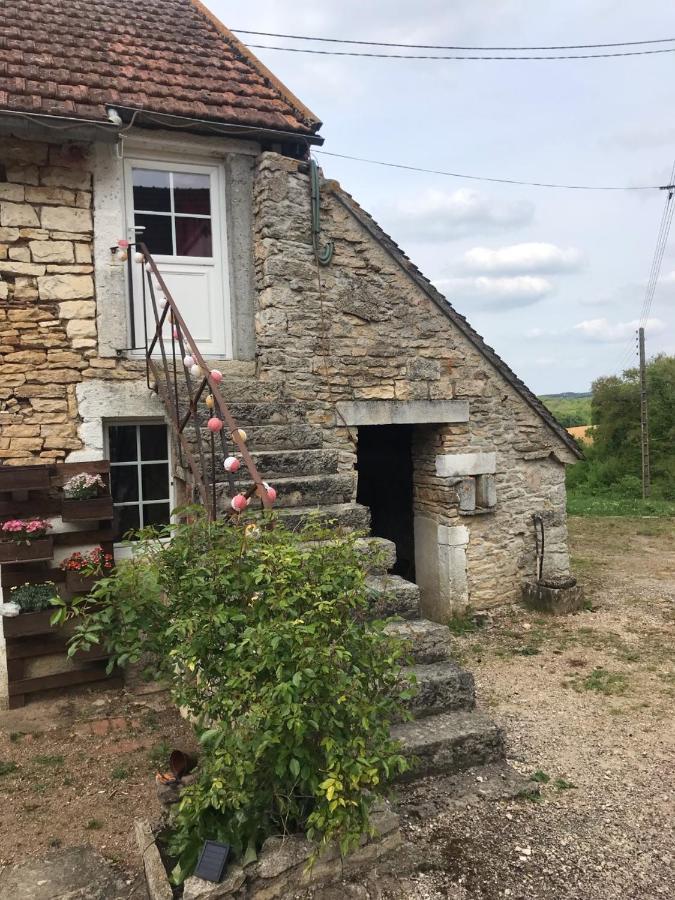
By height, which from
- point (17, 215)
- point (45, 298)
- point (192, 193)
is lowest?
point (45, 298)

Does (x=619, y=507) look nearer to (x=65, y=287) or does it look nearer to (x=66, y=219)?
(x=65, y=287)

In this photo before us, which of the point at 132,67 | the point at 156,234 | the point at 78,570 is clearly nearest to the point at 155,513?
the point at 78,570

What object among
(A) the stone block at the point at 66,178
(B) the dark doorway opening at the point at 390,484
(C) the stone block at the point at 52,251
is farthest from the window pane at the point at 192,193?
(B) the dark doorway opening at the point at 390,484

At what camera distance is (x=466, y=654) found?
6180mm

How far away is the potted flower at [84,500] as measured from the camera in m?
5.19

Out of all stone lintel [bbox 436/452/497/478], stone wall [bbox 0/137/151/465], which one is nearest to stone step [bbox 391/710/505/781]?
stone lintel [bbox 436/452/497/478]

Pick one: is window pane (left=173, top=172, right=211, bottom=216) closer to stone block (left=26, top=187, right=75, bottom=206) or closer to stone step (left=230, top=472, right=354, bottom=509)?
stone block (left=26, top=187, right=75, bottom=206)

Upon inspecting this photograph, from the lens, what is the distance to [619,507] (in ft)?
49.1

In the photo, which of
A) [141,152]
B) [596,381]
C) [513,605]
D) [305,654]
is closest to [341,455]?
[513,605]

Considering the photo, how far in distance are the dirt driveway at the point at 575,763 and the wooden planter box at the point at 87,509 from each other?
10.9 ft

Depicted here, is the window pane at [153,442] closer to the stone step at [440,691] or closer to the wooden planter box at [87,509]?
the wooden planter box at [87,509]

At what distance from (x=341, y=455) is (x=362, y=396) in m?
0.65

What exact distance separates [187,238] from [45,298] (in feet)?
4.88

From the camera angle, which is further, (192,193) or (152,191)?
(192,193)
